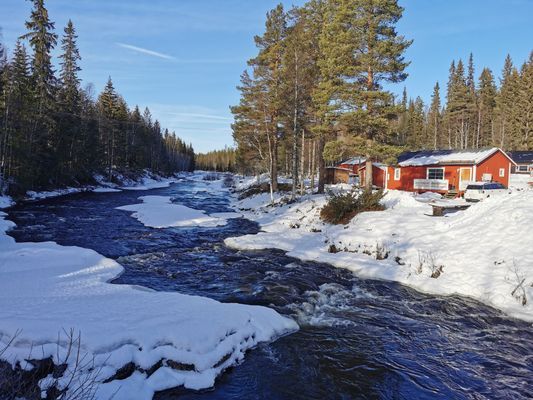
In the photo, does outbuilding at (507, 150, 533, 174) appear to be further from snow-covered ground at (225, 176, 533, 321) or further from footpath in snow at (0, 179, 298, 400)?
footpath in snow at (0, 179, 298, 400)

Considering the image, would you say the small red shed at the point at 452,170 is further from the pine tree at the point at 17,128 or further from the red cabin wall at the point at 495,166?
the pine tree at the point at 17,128

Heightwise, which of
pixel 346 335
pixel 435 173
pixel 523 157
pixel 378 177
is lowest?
pixel 346 335

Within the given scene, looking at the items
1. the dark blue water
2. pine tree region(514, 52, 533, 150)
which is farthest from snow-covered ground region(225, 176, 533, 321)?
pine tree region(514, 52, 533, 150)

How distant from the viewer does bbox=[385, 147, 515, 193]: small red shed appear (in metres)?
30.6

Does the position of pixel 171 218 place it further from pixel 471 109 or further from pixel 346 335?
pixel 471 109

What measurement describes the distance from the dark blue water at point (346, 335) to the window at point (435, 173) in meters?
23.1

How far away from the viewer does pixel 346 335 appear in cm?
750

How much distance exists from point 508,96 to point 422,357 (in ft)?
233

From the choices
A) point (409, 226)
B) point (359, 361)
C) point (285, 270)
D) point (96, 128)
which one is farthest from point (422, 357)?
point (96, 128)

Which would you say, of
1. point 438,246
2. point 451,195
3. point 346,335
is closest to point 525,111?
point 451,195

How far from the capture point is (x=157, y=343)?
5.90 m

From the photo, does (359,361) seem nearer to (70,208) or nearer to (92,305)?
(92,305)

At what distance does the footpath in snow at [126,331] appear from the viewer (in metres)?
5.24

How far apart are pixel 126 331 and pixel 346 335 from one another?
4.39m
